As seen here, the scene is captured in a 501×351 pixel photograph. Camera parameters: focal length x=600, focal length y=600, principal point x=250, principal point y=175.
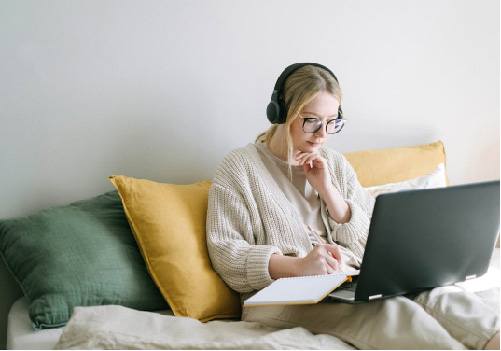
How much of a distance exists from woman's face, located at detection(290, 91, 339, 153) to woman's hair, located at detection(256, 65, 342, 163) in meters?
0.02

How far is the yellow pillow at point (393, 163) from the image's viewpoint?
2244 mm

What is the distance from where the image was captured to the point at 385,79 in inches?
98.3

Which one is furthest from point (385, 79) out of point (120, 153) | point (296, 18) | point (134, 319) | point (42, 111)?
point (134, 319)

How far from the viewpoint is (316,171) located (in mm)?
1852

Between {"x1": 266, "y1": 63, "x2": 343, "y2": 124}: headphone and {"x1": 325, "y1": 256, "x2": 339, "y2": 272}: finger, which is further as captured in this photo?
{"x1": 266, "y1": 63, "x2": 343, "y2": 124}: headphone

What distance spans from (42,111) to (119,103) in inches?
9.5

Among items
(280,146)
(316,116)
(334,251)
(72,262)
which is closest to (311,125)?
(316,116)

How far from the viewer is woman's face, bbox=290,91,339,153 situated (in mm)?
1771

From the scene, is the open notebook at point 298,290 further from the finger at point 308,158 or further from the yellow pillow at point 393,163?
the yellow pillow at point 393,163

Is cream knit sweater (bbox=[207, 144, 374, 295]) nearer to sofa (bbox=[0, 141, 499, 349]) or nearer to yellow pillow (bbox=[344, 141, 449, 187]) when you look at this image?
sofa (bbox=[0, 141, 499, 349])

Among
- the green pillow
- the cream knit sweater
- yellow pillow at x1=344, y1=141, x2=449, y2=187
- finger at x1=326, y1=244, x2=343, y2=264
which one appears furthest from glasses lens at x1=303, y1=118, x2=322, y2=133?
the green pillow

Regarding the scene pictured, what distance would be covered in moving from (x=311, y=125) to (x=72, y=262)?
2.55 ft

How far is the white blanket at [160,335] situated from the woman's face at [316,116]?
60 centimetres

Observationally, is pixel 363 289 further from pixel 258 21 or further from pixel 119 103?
pixel 258 21
